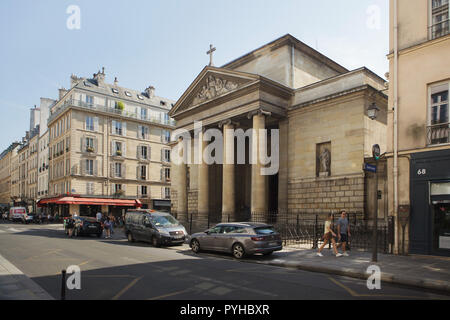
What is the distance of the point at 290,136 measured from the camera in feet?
80.1

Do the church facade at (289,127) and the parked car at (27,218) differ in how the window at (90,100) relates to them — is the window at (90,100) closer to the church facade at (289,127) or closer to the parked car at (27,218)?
the parked car at (27,218)

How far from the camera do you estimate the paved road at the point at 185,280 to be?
297 inches

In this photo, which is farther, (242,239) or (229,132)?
(229,132)

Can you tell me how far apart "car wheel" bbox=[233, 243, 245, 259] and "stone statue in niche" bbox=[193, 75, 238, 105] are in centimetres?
1383

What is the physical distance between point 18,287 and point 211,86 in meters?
21.1

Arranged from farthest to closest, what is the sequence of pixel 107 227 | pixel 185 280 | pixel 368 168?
pixel 107 227 → pixel 368 168 → pixel 185 280

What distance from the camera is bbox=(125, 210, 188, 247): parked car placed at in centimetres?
1719

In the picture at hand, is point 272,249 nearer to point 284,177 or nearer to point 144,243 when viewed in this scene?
point 144,243

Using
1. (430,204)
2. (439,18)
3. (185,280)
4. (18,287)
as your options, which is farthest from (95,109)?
(430,204)

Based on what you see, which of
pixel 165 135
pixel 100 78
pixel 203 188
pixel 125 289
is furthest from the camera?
pixel 165 135

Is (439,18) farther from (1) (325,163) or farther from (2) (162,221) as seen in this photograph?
(2) (162,221)

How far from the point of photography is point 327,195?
70.4 feet

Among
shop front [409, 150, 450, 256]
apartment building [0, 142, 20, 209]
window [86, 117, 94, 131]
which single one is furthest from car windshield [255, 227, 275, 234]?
apartment building [0, 142, 20, 209]
